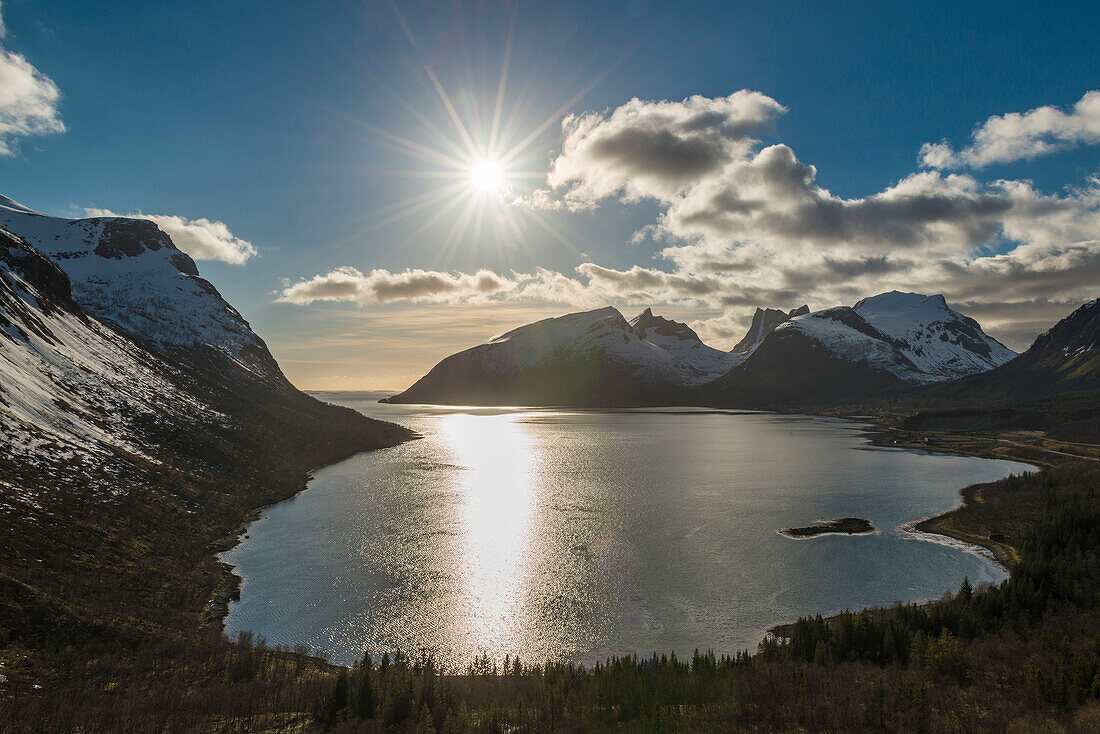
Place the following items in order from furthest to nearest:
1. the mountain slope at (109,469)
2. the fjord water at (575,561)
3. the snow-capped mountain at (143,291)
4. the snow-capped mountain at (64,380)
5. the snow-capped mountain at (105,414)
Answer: the snow-capped mountain at (143,291), the snow-capped mountain at (64,380), the snow-capped mountain at (105,414), the fjord water at (575,561), the mountain slope at (109,469)

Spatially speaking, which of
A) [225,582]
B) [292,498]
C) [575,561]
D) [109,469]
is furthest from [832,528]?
[109,469]

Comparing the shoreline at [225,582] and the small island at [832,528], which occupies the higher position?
the shoreline at [225,582]

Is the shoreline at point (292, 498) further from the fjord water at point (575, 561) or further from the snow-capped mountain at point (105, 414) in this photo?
the snow-capped mountain at point (105, 414)

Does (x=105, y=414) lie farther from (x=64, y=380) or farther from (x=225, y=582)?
(x=225, y=582)

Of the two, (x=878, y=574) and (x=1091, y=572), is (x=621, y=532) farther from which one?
(x=1091, y=572)

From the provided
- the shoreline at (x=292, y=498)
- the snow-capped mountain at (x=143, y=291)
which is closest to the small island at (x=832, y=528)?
the shoreline at (x=292, y=498)

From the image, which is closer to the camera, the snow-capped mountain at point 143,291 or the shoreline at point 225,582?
the shoreline at point 225,582

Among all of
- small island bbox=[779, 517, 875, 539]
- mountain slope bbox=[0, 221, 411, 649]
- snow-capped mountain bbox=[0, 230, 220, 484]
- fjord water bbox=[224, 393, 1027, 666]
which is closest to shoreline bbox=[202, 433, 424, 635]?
mountain slope bbox=[0, 221, 411, 649]
